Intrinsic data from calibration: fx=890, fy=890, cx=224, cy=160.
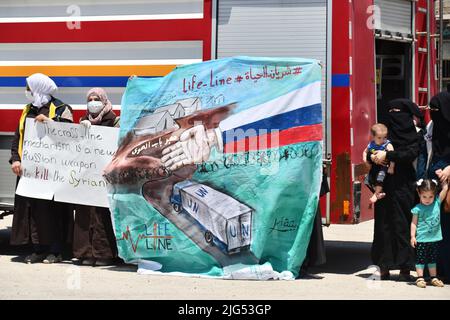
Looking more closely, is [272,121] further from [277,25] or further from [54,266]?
[54,266]

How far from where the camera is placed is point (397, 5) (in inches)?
363

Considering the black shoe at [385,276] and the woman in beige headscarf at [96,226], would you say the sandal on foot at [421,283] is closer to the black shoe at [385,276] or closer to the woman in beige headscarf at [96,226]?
the black shoe at [385,276]

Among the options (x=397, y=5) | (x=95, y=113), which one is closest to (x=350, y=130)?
(x=397, y=5)

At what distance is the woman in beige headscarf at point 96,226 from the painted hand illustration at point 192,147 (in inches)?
35.1

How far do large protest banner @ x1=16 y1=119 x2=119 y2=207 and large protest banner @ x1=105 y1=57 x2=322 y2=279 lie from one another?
0.28 meters

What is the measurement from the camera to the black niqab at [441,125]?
791 centimetres

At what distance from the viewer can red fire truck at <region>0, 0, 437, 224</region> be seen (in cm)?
827

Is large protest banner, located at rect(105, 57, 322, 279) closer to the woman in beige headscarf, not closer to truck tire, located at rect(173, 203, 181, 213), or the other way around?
truck tire, located at rect(173, 203, 181, 213)

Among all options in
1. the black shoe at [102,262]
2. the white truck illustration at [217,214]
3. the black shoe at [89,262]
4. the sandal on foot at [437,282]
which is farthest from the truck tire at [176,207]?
the sandal on foot at [437,282]

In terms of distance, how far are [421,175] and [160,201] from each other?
2401mm

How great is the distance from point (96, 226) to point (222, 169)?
1.53 meters

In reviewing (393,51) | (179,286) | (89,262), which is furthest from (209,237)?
(393,51)

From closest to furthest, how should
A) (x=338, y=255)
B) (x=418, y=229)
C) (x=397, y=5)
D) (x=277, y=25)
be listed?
(x=418, y=229), (x=277, y=25), (x=397, y=5), (x=338, y=255)

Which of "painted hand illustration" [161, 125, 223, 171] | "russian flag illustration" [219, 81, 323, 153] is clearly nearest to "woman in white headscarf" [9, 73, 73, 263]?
"painted hand illustration" [161, 125, 223, 171]
